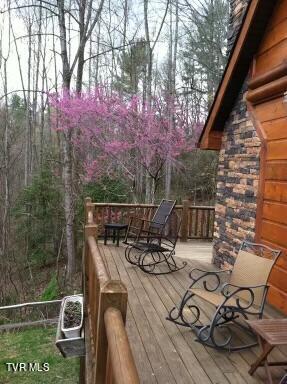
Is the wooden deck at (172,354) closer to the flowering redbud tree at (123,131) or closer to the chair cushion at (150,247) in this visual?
the chair cushion at (150,247)

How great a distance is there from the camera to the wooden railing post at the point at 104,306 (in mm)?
2371

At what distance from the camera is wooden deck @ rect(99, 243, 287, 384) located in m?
3.05

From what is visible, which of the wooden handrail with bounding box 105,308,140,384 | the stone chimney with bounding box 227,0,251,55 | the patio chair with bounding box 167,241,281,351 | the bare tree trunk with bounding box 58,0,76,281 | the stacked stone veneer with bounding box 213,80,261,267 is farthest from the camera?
the bare tree trunk with bounding box 58,0,76,281

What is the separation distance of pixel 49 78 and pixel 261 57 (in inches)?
575

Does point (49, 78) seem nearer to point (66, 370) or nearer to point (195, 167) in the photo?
point (195, 167)

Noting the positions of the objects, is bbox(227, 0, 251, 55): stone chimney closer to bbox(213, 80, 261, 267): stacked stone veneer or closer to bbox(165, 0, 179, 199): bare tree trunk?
bbox(213, 80, 261, 267): stacked stone veneer

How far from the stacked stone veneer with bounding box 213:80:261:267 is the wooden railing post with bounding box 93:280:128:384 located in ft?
10.8

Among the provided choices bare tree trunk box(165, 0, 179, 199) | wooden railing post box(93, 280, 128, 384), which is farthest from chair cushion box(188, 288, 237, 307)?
bare tree trunk box(165, 0, 179, 199)

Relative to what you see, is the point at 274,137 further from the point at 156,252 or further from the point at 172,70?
the point at 172,70

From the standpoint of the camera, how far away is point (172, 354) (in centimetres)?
340

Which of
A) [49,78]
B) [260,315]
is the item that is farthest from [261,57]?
[49,78]

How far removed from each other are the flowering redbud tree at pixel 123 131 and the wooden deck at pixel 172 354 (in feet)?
25.4

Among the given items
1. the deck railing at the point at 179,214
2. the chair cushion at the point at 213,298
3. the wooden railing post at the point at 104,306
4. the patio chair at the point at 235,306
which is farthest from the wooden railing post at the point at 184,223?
the wooden railing post at the point at 104,306

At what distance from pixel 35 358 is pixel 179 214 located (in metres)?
4.28
